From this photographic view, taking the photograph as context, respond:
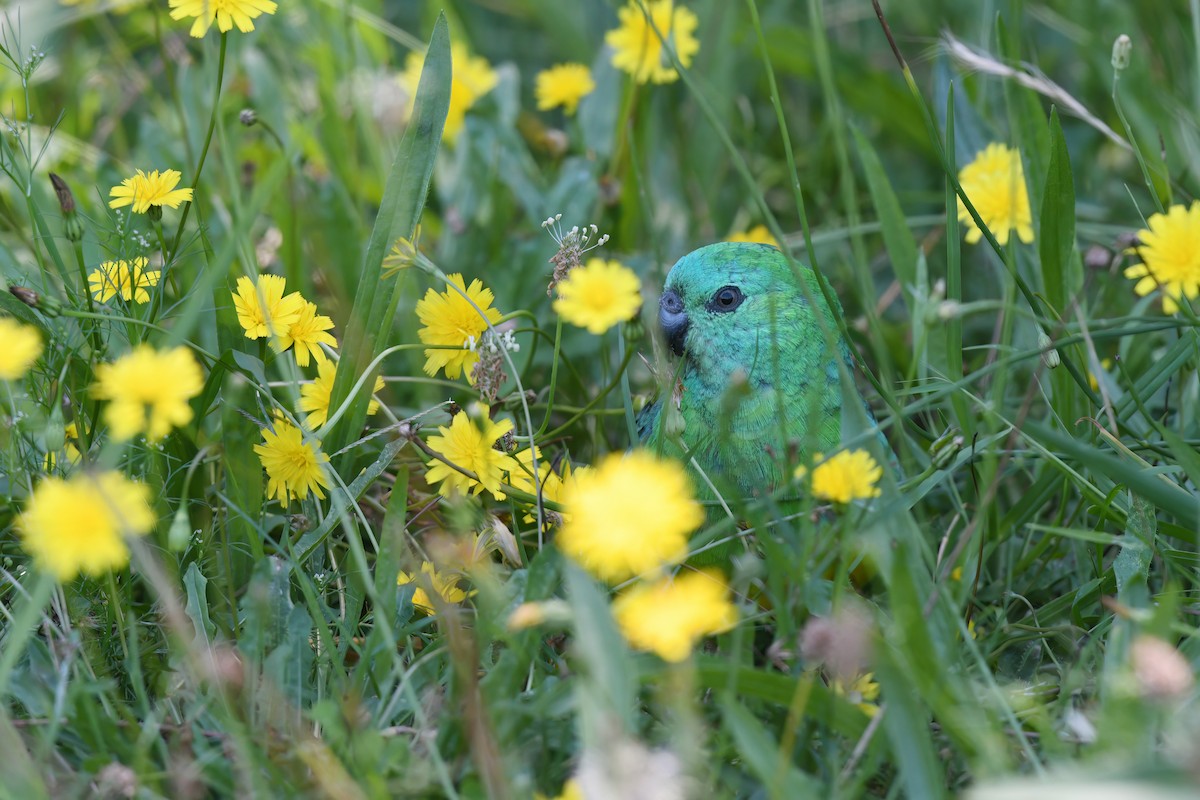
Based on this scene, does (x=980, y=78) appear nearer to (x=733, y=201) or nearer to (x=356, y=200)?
(x=733, y=201)

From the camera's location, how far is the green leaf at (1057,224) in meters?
1.75

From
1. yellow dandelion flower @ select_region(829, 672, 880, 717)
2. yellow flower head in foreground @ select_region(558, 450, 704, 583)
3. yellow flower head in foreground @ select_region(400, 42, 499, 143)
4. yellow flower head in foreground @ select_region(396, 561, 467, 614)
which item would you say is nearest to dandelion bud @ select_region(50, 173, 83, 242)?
yellow flower head in foreground @ select_region(396, 561, 467, 614)

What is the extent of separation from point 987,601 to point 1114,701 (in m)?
0.72

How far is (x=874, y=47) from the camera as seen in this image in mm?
3398

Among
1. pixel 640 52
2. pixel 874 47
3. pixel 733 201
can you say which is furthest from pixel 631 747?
pixel 874 47

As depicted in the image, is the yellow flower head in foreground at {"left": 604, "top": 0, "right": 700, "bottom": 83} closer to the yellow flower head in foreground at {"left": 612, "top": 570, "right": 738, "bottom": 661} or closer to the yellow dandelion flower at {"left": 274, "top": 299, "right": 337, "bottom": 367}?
the yellow dandelion flower at {"left": 274, "top": 299, "right": 337, "bottom": 367}

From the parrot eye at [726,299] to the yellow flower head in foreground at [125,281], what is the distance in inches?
34.2

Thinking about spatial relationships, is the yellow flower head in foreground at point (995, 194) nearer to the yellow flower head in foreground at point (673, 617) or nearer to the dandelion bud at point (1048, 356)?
the dandelion bud at point (1048, 356)

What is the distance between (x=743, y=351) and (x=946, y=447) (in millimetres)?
442

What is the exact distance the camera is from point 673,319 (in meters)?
1.90

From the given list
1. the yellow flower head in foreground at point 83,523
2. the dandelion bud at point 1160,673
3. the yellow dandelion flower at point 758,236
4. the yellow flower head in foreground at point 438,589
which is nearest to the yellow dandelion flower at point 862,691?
the dandelion bud at point 1160,673

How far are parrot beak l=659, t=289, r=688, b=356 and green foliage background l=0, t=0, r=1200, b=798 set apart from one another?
5.6 inches

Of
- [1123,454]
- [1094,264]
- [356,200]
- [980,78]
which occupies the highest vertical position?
[356,200]

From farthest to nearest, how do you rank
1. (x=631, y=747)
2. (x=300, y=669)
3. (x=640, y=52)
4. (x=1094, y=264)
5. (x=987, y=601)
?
(x=640, y=52)
(x=987, y=601)
(x=1094, y=264)
(x=300, y=669)
(x=631, y=747)
